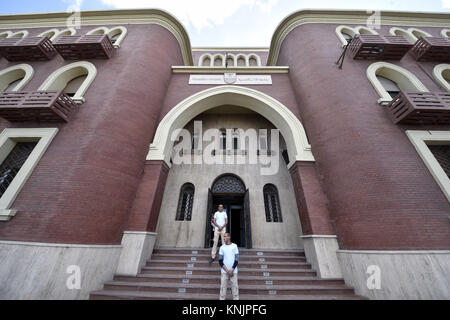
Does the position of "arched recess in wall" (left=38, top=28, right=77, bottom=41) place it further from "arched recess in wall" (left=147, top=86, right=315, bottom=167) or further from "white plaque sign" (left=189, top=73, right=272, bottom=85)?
"arched recess in wall" (left=147, top=86, right=315, bottom=167)

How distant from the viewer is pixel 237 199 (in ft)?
27.8

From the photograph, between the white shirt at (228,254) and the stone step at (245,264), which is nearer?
the white shirt at (228,254)

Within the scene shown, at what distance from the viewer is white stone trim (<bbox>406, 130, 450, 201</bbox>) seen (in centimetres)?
477

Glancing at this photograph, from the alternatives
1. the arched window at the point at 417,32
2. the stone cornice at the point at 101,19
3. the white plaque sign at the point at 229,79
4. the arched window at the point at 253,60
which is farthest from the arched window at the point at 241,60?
the arched window at the point at 417,32

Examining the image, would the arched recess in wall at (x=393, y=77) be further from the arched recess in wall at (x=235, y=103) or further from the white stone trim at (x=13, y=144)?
the white stone trim at (x=13, y=144)

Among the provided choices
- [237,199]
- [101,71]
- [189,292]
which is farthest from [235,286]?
[101,71]

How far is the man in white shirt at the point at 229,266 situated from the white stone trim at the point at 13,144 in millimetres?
5846

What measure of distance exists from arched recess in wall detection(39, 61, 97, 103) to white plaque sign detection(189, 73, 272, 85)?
14.5ft

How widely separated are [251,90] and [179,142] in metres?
4.80

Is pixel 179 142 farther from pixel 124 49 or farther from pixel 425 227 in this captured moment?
pixel 425 227

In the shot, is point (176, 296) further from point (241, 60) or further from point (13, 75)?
point (241, 60)

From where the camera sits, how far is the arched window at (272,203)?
25.1 feet

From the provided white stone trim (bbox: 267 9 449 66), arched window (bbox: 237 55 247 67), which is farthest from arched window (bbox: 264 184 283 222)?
arched window (bbox: 237 55 247 67)

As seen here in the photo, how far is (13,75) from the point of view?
777 cm
